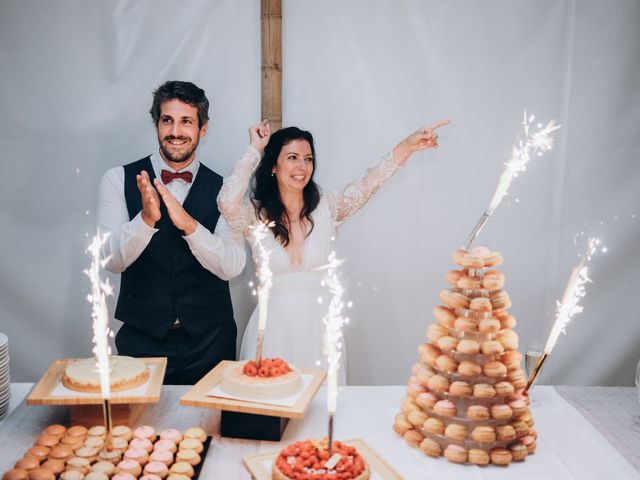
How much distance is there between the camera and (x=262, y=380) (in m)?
2.10

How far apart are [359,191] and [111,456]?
208 centimetres

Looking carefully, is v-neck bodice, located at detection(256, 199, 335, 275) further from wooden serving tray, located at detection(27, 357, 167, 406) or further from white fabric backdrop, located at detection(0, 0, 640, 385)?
wooden serving tray, located at detection(27, 357, 167, 406)

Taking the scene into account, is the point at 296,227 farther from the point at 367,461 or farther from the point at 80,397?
the point at 367,461

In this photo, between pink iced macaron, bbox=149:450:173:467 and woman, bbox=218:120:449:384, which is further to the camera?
woman, bbox=218:120:449:384

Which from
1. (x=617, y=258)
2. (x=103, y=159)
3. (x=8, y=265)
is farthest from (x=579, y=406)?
(x=8, y=265)

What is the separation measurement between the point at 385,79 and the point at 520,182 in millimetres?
1094

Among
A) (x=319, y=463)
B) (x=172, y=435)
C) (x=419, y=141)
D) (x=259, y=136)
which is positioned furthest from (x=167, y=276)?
(x=319, y=463)

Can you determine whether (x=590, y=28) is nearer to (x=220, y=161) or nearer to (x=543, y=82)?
(x=543, y=82)

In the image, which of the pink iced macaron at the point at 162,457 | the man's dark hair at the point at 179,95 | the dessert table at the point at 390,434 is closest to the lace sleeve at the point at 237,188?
the man's dark hair at the point at 179,95

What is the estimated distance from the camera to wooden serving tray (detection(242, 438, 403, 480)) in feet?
5.80

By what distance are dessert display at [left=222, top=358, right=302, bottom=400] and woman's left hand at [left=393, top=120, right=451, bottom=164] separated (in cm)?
154

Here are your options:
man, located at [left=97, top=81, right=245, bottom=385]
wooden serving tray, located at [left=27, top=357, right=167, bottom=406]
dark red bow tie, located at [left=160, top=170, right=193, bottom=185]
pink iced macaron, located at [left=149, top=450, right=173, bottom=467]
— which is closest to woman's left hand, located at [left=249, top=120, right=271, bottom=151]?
man, located at [left=97, top=81, right=245, bottom=385]

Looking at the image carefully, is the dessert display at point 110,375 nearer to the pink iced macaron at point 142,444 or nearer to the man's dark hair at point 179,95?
the pink iced macaron at point 142,444

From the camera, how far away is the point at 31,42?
3.62 m
